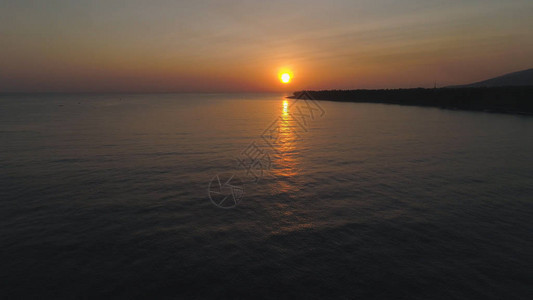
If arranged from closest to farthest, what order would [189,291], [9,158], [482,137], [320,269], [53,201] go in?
[189,291], [320,269], [53,201], [9,158], [482,137]

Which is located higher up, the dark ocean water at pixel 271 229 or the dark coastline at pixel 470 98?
the dark coastline at pixel 470 98

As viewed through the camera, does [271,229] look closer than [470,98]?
Yes

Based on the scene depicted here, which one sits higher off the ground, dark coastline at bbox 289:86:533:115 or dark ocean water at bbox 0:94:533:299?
dark coastline at bbox 289:86:533:115

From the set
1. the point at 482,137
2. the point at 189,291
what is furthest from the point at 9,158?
the point at 482,137

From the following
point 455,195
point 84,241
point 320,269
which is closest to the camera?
point 320,269

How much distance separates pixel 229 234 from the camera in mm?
11555

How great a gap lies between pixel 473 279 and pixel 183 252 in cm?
911

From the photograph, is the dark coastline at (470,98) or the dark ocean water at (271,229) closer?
the dark ocean water at (271,229)

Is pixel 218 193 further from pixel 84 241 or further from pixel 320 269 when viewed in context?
pixel 320 269

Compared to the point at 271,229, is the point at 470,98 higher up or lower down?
higher up

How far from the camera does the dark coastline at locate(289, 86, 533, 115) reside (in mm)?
70125

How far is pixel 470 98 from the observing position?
85062mm

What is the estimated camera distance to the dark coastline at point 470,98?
7012cm

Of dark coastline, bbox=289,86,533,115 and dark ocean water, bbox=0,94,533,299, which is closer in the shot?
dark ocean water, bbox=0,94,533,299
